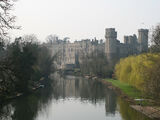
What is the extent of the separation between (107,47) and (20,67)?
2389 inches

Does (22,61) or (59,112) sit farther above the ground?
(22,61)

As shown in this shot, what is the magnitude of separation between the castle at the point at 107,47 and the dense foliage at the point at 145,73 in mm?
34248

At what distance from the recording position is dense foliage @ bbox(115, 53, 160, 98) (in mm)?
20234

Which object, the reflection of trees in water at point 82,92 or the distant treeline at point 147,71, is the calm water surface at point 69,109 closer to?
the reflection of trees in water at point 82,92

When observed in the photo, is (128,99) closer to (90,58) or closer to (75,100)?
(75,100)

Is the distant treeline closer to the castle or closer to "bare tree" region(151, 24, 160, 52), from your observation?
"bare tree" region(151, 24, 160, 52)

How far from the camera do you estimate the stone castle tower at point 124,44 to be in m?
87.6

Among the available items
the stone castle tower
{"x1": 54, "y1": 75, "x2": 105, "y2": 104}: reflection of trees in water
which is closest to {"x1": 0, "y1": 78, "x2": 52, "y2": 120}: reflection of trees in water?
{"x1": 54, "y1": 75, "x2": 105, "y2": 104}: reflection of trees in water

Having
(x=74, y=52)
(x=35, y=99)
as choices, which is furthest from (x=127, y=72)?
(x=74, y=52)

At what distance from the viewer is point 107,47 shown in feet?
293

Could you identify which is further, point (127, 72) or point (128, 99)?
point (127, 72)

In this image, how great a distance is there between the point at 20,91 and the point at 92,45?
7199 centimetres

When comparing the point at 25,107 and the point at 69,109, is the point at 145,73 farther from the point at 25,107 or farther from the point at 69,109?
the point at 25,107

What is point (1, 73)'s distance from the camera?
29.5ft
